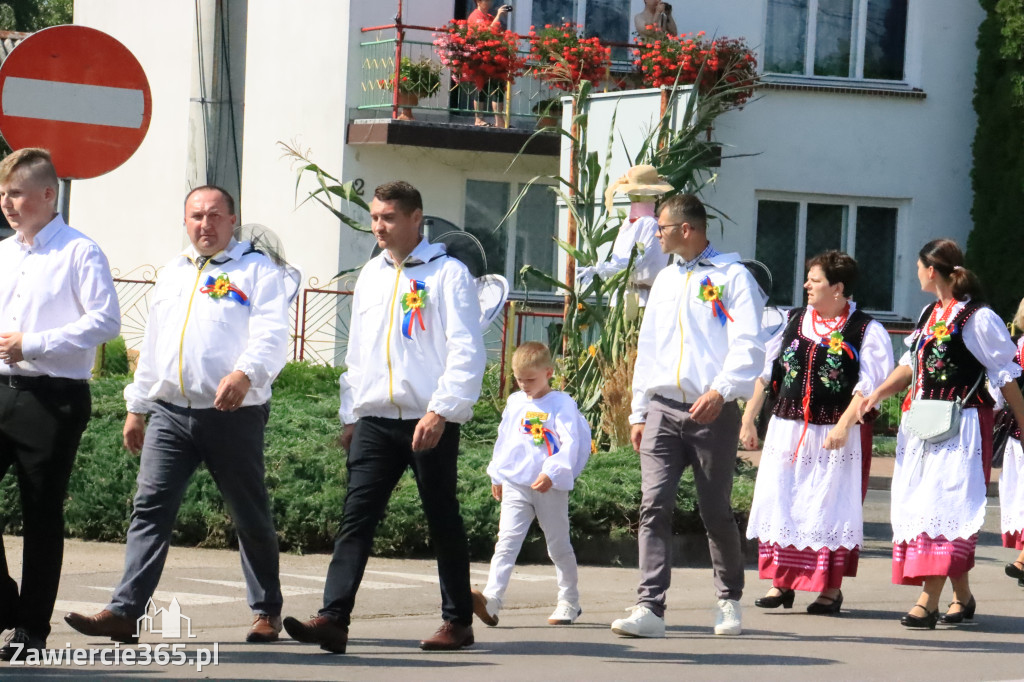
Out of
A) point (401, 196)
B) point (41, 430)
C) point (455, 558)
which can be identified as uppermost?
point (401, 196)

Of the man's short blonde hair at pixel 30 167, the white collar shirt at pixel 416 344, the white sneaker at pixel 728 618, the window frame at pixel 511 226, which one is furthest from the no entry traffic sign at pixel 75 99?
the window frame at pixel 511 226

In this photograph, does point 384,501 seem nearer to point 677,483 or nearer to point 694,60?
point 677,483

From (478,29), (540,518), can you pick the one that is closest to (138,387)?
(540,518)

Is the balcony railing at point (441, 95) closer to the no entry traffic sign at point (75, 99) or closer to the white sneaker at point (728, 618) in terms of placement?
the no entry traffic sign at point (75, 99)

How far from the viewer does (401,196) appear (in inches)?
265

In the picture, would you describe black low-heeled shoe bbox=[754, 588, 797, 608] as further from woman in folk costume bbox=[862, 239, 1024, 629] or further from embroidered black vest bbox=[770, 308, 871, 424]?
embroidered black vest bbox=[770, 308, 871, 424]

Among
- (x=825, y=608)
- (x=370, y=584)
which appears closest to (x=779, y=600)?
(x=825, y=608)

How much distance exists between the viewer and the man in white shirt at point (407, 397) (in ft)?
21.2

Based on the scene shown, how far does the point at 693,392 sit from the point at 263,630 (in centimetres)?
214

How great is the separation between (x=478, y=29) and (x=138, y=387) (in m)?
12.2

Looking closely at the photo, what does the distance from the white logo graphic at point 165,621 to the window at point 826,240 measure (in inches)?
553

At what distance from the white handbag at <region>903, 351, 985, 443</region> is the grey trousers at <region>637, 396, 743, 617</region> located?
126 centimetres

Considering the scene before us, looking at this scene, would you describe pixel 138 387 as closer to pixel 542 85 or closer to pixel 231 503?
pixel 231 503

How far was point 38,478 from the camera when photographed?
619 centimetres
